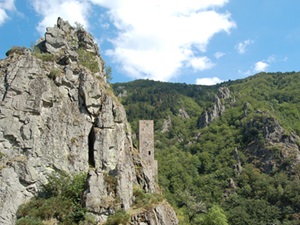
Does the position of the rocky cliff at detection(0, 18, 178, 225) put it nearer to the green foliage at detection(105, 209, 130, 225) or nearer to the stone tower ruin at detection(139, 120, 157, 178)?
the green foliage at detection(105, 209, 130, 225)

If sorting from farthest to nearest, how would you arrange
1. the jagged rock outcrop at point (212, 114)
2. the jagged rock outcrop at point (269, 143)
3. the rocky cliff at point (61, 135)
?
the jagged rock outcrop at point (212, 114)
the jagged rock outcrop at point (269, 143)
the rocky cliff at point (61, 135)

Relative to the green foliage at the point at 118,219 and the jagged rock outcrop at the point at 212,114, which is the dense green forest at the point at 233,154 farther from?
the green foliage at the point at 118,219

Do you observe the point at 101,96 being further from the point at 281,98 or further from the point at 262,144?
the point at 281,98

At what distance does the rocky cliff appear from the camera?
3678cm

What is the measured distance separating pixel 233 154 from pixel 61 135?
279ft

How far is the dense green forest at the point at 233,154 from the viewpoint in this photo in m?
86.1

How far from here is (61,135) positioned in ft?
135

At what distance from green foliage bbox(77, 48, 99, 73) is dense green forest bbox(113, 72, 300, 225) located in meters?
25.2

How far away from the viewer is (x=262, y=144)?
371ft

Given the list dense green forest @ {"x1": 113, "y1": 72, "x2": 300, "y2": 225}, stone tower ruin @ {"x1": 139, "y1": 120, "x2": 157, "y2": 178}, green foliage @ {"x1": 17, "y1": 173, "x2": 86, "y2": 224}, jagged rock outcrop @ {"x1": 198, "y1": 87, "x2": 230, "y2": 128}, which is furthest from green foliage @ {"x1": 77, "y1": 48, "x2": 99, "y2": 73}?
jagged rock outcrop @ {"x1": 198, "y1": 87, "x2": 230, "y2": 128}

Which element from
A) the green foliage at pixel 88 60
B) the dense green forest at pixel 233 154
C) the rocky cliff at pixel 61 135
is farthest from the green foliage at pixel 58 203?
the dense green forest at pixel 233 154

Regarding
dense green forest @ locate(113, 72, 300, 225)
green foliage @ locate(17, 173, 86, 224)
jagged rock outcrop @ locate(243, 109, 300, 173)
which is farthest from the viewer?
jagged rock outcrop @ locate(243, 109, 300, 173)

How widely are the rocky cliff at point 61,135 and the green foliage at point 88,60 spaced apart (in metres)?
1.53

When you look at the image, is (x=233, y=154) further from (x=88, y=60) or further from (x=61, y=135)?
(x=61, y=135)
